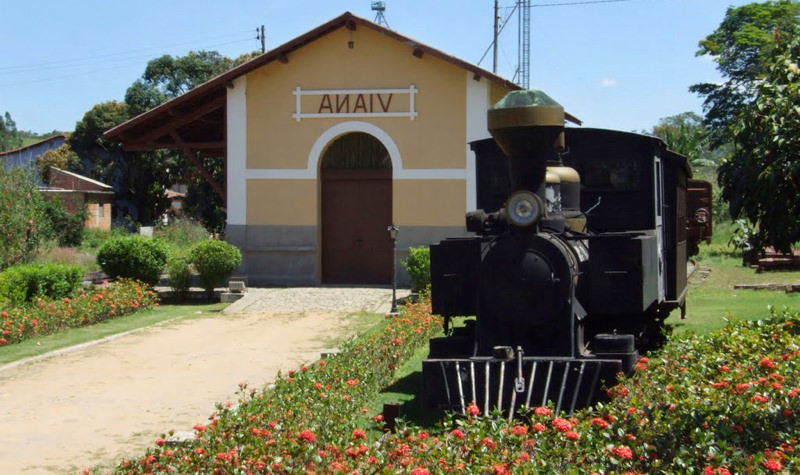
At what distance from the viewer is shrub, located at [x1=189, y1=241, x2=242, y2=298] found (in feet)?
63.0

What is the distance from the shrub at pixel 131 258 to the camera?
745 inches

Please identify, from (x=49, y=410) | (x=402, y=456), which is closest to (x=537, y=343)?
(x=402, y=456)

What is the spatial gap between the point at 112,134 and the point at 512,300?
16.0 metres

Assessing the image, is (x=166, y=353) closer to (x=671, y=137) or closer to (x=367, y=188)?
(x=367, y=188)

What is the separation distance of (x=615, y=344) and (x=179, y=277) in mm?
13277

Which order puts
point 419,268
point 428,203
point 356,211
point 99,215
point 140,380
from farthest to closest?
point 99,215 → point 356,211 → point 428,203 → point 419,268 → point 140,380

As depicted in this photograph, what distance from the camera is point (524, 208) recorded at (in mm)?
7773

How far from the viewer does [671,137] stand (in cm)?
3634

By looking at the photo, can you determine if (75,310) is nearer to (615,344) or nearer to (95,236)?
(615,344)

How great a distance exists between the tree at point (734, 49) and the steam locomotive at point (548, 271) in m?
30.4

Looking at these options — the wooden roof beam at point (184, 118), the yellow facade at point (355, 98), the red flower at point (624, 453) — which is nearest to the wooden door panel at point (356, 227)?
the yellow facade at point (355, 98)

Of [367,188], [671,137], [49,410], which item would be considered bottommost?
[49,410]

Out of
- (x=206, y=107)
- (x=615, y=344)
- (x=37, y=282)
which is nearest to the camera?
(x=615, y=344)

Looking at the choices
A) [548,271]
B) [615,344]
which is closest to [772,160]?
[615,344]
